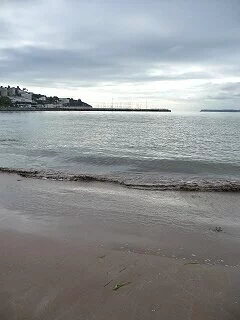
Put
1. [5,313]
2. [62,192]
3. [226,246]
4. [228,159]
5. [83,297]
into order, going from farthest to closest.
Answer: [228,159] < [62,192] < [226,246] < [83,297] < [5,313]

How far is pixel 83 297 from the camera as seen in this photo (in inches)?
212

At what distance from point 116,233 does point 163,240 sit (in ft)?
4.10

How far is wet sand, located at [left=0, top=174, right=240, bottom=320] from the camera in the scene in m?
5.15

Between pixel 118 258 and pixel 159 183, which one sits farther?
pixel 159 183

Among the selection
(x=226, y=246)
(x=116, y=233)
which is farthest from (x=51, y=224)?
(x=226, y=246)

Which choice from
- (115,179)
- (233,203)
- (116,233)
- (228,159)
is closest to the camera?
(116,233)

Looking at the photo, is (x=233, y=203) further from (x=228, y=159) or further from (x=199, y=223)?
(x=228, y=159)

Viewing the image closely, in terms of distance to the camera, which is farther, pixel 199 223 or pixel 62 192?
pixel 62 192

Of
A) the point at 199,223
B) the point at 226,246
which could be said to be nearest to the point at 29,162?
the point at 199,223

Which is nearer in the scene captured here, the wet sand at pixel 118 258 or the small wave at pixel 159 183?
the wet sand at pixel 118 258

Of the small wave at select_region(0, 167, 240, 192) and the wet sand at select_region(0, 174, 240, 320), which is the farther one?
the small wave at select_region(0, 167, 240, 192)

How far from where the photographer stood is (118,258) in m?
6.80

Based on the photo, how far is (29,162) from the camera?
21.6m

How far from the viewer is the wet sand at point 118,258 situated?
16.9 ft
